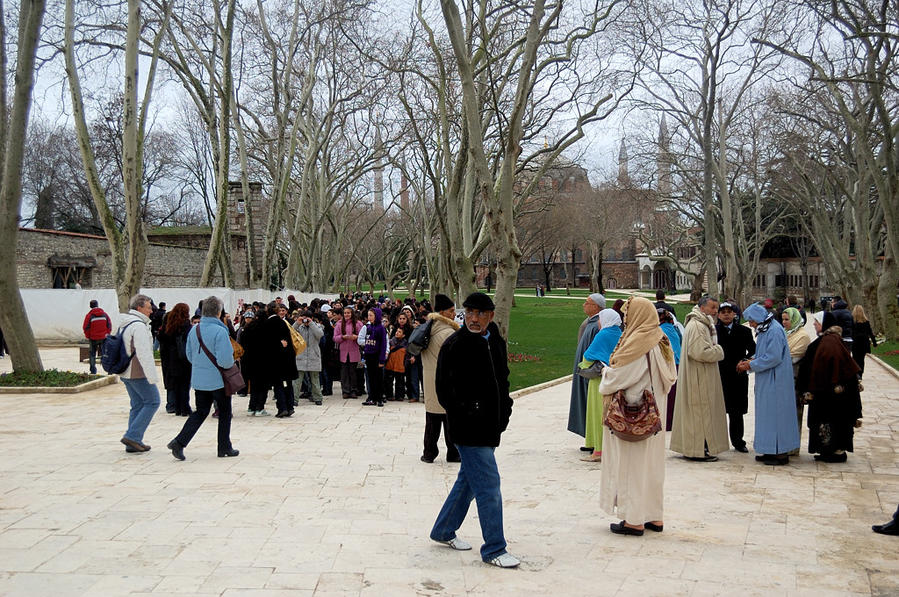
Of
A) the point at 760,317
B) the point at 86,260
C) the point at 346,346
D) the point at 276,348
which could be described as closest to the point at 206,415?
the point at 276,348

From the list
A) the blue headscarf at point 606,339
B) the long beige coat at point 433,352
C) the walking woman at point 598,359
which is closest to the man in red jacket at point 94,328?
the long beige coat at point 433,352

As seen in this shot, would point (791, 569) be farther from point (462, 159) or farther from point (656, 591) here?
point (462, 159)

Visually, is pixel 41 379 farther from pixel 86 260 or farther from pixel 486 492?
pixel 86 260

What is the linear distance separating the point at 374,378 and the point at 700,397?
593 centimetres

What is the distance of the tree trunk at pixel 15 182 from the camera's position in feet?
48.1

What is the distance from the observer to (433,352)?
878 centimetres

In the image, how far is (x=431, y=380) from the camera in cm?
864

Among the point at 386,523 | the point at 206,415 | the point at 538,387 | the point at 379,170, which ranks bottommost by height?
the point at 538,387

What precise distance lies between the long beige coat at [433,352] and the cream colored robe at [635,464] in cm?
266

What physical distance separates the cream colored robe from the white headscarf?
2.09 m

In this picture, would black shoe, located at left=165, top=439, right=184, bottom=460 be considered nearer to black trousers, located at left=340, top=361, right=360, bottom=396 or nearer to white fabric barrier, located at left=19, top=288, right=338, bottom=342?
black trousers, located at left=340, top=361, right=360, bottom=396

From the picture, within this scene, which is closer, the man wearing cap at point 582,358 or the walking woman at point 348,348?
the man wearing cap at point 582,358

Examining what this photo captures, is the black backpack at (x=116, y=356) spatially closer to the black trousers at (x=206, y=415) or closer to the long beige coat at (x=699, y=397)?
the black trousers at (x=206, y=415)

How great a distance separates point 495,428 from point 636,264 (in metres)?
95.8
